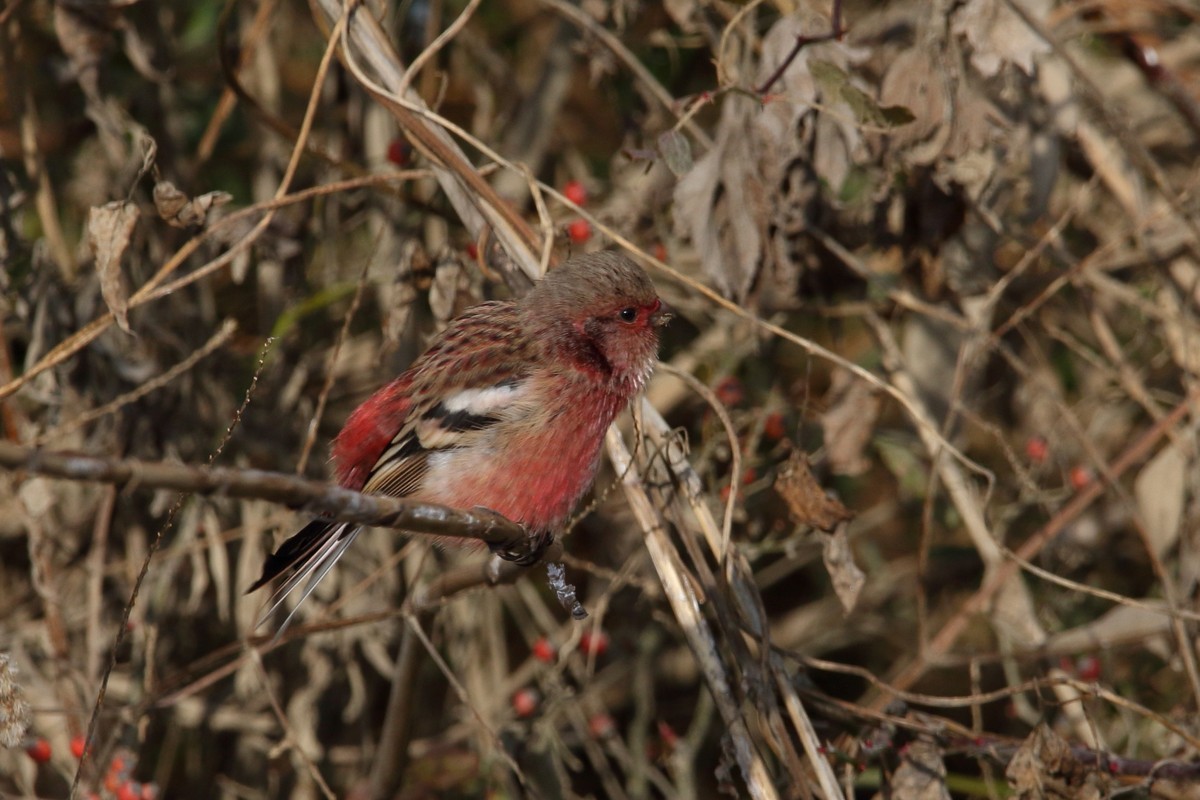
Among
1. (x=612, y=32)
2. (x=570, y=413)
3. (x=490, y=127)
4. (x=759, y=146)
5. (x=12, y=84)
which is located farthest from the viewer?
(x=490, y=127)

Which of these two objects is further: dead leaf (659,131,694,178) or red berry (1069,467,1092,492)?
red berry (1069,467,1092,492)

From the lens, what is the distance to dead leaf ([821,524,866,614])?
150 inches

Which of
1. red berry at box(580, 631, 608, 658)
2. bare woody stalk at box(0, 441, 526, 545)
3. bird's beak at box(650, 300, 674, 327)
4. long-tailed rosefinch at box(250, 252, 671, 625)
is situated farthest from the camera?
red berry at box(580, 631, 608, 658)

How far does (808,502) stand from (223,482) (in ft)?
7.11

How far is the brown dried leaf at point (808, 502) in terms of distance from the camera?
381 cm

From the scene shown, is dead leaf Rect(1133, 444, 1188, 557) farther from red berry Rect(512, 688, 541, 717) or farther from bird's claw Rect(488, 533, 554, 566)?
bird's claw Rect(488, 533, 554, 566)

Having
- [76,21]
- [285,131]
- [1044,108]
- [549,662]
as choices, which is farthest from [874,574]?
[76,21]

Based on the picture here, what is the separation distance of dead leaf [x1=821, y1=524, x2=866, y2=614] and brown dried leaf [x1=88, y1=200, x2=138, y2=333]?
7.08 ft

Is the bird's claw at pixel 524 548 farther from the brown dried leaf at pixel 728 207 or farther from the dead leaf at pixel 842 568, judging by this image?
the brown dried leaf at pixel 728 207

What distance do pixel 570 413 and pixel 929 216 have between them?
66.0 inches

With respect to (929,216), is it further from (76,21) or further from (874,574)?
(76,21)

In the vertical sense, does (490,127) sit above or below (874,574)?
above

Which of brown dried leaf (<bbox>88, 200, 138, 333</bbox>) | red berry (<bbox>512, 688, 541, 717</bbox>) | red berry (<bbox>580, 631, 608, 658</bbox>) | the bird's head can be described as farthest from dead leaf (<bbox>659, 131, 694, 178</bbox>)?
red berry (<bbox>512, 688, 541, 717</bbox>)

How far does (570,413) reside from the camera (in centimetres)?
407
